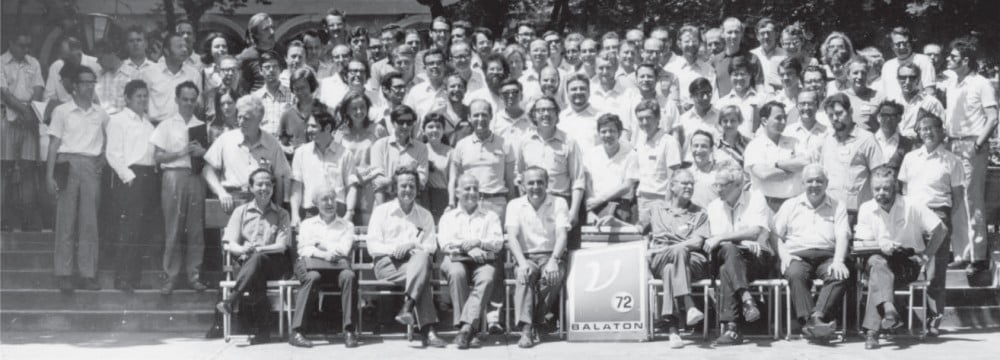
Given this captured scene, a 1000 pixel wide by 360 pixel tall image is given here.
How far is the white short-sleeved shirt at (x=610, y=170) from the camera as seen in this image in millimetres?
10609

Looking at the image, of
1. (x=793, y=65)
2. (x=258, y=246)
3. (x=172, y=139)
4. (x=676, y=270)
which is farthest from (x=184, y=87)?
(x=793, y=65)

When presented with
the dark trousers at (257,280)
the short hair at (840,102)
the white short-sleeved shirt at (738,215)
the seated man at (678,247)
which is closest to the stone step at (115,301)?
the dark trousers at (257,280)

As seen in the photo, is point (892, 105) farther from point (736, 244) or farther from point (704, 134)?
point (736, 244)

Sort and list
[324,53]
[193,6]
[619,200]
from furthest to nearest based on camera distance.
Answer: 1. [193,6]
2. [324,53]
3. [619,200]

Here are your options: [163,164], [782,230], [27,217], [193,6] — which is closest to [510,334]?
[782,230]

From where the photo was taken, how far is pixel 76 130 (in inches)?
418

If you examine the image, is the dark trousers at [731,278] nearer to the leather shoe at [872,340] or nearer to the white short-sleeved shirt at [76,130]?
the leather shoe at [872,340]

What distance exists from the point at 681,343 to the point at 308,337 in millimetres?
2807

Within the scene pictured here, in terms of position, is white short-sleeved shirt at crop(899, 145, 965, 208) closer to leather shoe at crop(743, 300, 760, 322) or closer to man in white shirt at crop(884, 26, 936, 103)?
man in white shirt at crop(884, 26, 936, 103)

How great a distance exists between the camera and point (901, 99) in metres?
11.7

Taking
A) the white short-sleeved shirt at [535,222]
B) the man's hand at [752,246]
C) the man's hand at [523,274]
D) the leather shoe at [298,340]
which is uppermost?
the white short-sleeved shirt at [535,222]

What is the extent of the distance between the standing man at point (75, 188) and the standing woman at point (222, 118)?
39.6 inches

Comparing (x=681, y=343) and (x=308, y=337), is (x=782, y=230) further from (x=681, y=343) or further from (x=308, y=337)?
(x=308, y=337)

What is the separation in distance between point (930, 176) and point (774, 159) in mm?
1292
